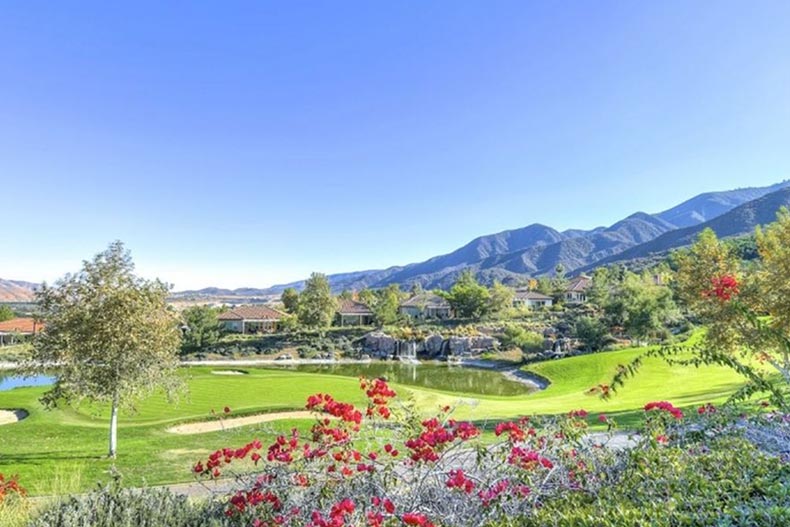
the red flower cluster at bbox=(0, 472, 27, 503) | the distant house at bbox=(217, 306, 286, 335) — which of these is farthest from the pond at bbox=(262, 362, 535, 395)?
the distant house at bbox=(217, 306, 286, 335)

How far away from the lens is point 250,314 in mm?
62156

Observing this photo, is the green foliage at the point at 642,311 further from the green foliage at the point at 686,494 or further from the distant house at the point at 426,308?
the green foliage at the point at 686,494

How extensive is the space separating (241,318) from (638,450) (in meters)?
61.2

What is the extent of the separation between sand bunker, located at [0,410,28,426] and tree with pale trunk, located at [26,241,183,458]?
21.7 feet

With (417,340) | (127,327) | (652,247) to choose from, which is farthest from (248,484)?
(652,247)

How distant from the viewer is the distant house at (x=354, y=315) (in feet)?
205

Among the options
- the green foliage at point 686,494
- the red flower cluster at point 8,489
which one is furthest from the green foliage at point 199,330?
the green foliage at point 686,494

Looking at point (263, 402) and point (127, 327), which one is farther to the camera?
point (263, 402)

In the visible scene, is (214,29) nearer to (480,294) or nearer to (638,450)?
(638,450)

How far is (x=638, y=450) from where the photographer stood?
11.9ft

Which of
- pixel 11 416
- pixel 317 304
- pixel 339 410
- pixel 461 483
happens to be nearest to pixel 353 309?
pixel 317 304

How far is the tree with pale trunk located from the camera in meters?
8.94

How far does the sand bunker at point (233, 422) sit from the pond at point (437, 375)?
892cm

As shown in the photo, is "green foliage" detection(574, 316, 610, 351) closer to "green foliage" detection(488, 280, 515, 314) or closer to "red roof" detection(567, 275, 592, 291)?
"green foliage" detection(488, 280, 515, 314)
